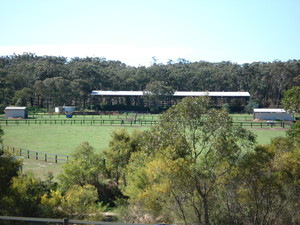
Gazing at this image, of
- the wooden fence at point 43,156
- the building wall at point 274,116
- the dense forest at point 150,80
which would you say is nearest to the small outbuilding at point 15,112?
the dense forest at point 150,80

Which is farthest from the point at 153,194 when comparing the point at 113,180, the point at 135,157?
the point at 113,180

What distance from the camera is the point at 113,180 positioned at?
22953 mm

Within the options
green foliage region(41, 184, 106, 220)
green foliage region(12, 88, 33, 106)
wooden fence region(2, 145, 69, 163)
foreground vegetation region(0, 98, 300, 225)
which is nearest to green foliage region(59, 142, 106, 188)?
green foliage region(41, 184, 106, 220)

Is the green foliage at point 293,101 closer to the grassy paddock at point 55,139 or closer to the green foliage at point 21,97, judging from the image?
the grassy paddock at point 55,139

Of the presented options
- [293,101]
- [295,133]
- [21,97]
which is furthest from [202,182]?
[21,97]

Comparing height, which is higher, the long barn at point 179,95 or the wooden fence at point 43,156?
the long barn at point 179,95

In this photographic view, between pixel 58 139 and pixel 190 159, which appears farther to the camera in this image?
pixel 58 139

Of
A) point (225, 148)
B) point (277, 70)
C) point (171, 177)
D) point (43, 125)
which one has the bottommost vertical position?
Result: point (43, 125)

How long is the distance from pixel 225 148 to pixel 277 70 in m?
89.5

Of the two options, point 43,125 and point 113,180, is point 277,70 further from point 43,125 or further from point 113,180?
point 113,180

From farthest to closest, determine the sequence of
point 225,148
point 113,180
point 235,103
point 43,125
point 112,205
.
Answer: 1. point 235,103
2. point 43,125
3. point 113,180
4. point 112,205
5. point 225,148

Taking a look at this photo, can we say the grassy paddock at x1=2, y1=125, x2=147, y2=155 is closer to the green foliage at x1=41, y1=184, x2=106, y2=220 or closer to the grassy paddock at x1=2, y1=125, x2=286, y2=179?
the grassy paddock at x1=2, y1=125, x2=286, y2=179

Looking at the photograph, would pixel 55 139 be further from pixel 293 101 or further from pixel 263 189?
pixel 263 189

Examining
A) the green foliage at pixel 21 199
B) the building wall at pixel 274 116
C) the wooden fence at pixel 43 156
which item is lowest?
the wooden fence at pixel 43 156
